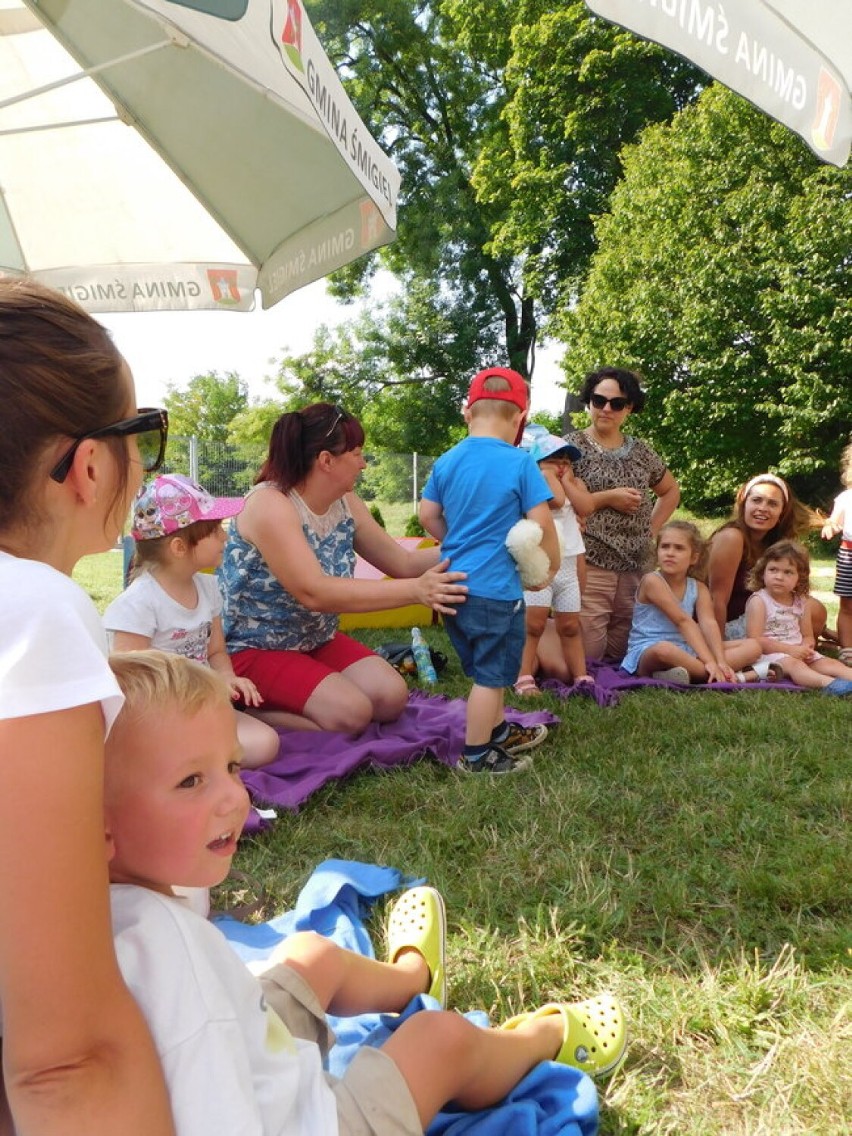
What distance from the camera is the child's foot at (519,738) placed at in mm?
3889

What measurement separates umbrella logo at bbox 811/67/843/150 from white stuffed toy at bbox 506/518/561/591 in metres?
1.90

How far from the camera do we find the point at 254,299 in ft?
16.6

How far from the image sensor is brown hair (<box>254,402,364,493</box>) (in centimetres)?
401

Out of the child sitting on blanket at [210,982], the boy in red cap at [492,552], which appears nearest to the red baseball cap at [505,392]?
the boy in red cap at [492,552]

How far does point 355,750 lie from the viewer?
12.5 feet

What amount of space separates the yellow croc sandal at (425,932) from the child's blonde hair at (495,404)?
2.25 m

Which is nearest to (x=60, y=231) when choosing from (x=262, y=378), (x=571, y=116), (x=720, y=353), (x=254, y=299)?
(x=254, y=299)

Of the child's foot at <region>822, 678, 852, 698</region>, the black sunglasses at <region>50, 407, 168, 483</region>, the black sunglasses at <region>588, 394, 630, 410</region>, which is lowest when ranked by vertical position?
the child's foot at <region>822, 678, 852, 698</region>

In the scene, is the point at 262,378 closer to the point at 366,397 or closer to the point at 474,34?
the point at 366,397

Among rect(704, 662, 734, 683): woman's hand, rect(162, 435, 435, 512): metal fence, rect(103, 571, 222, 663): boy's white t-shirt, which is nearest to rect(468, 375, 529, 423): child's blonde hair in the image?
rect(103, 571, 222, 663): boy's white t-shirt

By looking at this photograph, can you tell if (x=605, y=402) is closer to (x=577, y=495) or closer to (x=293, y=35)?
(x=577, y=495)

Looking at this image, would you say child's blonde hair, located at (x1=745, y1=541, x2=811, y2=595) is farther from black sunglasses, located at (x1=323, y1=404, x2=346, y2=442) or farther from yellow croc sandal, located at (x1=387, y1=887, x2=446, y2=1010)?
yellow croc sandal, located at (x1=387, y1=887, x2=446, y2=1010)

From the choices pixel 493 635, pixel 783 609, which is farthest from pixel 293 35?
pixel 783 609

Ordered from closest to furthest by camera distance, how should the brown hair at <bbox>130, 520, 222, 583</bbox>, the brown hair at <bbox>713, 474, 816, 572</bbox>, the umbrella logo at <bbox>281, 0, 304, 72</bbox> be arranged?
the umbrella logo at <bbox>281, 0, 304, 72</bbox>, the brown hair at <bbox>130, 520, 222, 583</bbox>, the brown hair at <bbox>713, 474, 816, 572</bbox>
